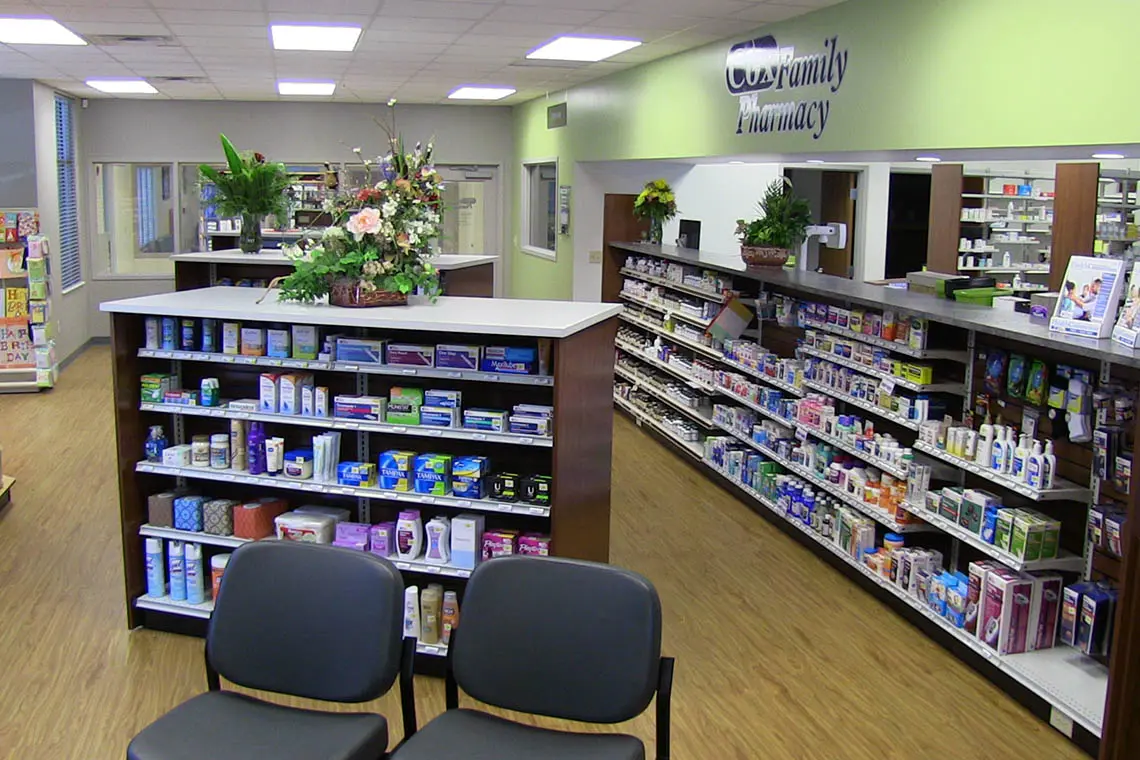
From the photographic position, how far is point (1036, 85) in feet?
14.2

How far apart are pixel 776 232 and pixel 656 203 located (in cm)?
217

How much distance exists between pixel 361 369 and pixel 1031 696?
2.95 metres

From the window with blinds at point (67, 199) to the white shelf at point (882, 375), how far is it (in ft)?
28.9

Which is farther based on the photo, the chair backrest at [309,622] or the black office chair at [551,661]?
the chair backrest at [309,622]

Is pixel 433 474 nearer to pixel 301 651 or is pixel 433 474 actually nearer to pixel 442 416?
pixel 442 416

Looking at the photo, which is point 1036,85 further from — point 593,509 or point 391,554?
point 391,554

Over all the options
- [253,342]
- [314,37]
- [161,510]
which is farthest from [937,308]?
[314,37]

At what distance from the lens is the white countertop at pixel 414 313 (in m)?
4.13

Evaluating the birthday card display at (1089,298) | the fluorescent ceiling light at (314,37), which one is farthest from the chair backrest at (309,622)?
the fluorescent ceiling light at (314,37)

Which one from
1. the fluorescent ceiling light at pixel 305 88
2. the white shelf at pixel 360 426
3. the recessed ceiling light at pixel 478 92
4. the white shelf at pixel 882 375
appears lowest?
the white shelf at pixel 360 426

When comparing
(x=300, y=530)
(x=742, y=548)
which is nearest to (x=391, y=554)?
(x=300, y=530)

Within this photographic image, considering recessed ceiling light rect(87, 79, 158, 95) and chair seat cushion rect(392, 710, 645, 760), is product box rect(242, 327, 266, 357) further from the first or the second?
recessed ceiling light rect(87, 79, 158, 95)

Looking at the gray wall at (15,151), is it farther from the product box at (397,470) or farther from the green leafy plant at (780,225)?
the product box at (397,470)

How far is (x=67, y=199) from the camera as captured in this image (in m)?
12.4
